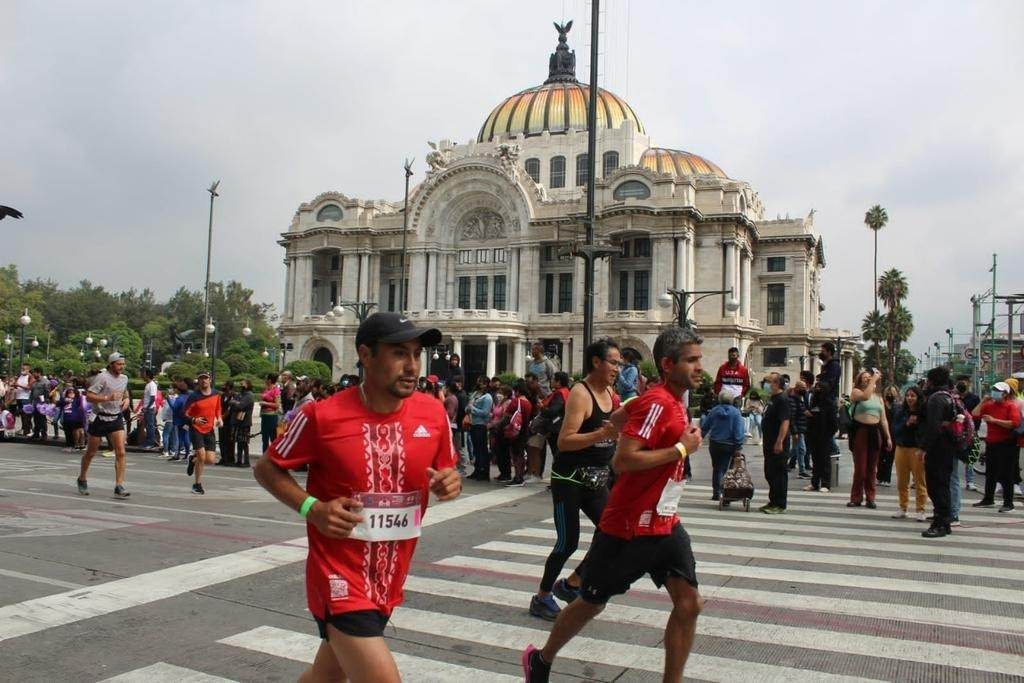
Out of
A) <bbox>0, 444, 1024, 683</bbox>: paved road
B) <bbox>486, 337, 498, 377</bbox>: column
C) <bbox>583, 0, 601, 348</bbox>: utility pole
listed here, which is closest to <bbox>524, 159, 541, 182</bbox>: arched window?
<bbox>486, 337, 498, 377</bbox>: column

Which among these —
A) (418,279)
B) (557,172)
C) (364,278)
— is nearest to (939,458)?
(418,279)

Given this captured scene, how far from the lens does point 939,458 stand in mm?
9141

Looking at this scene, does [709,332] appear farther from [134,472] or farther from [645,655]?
[645,655]

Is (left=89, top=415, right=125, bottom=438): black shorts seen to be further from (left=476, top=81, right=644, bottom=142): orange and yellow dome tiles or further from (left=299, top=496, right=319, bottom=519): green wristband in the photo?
(left=476, top=81, right=644, bottom=142): orange and yellow dome tiles

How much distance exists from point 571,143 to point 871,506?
57.7 meters

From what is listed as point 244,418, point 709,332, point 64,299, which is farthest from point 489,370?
point 64,299

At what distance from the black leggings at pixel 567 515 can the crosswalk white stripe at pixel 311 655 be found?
1224mm

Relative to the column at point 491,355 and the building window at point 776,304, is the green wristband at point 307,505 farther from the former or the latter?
the building window at point 776,304

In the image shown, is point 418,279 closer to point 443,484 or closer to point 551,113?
point 551,113

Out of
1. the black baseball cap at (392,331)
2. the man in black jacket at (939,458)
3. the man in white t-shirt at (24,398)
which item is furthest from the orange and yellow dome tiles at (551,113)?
the black baseball cap at (392,331)

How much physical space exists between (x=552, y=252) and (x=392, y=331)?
57684 millimetres

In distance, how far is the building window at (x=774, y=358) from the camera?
210ft

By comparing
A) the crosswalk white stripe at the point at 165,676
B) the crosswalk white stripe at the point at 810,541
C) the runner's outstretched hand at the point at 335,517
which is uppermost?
the runner's outstretched hand at the point at 335,517

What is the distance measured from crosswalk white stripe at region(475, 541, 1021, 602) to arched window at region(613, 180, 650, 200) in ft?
165
